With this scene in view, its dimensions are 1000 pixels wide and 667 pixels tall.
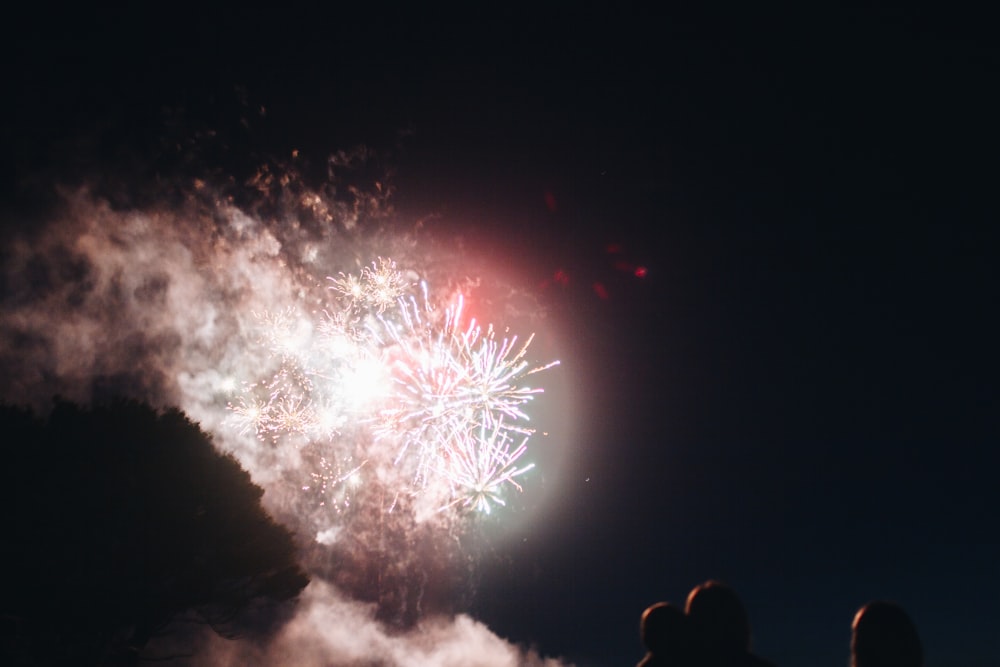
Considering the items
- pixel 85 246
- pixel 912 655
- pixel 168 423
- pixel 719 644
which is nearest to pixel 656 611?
pixel 719 644

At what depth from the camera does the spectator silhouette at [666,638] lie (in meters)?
3.05

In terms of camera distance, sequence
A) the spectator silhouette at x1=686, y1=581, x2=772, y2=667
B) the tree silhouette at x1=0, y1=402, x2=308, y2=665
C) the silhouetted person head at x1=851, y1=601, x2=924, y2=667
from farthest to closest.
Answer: the tree silhouette at x1=0, y1=402, x2=308, y2=665 < the spectator silhouette at x1=686, y1=581, x2=772, y2=667 < the silhouetted person head at x1=851, y1=601, x2=924, y2=667

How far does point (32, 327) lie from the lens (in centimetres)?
1700

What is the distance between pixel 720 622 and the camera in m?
3.02

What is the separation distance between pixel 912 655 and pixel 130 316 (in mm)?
22740

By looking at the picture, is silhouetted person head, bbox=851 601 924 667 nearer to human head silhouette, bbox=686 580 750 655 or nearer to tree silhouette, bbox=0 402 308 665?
human head silhouette, bbox=686 580 750 655

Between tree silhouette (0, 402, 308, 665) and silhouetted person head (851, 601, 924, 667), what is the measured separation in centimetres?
1514

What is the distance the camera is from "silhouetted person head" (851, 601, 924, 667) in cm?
279

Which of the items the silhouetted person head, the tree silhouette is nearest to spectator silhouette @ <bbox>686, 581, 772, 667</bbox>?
the silhouetted person head

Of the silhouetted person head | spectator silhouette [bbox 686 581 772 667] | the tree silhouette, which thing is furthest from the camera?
the tree silhouette

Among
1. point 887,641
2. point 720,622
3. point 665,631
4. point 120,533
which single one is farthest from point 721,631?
point 120,533

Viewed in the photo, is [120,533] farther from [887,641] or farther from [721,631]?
[887,641]

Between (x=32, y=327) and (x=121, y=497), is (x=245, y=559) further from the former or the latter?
(x=32, y=327)

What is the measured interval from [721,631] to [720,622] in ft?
0.16
